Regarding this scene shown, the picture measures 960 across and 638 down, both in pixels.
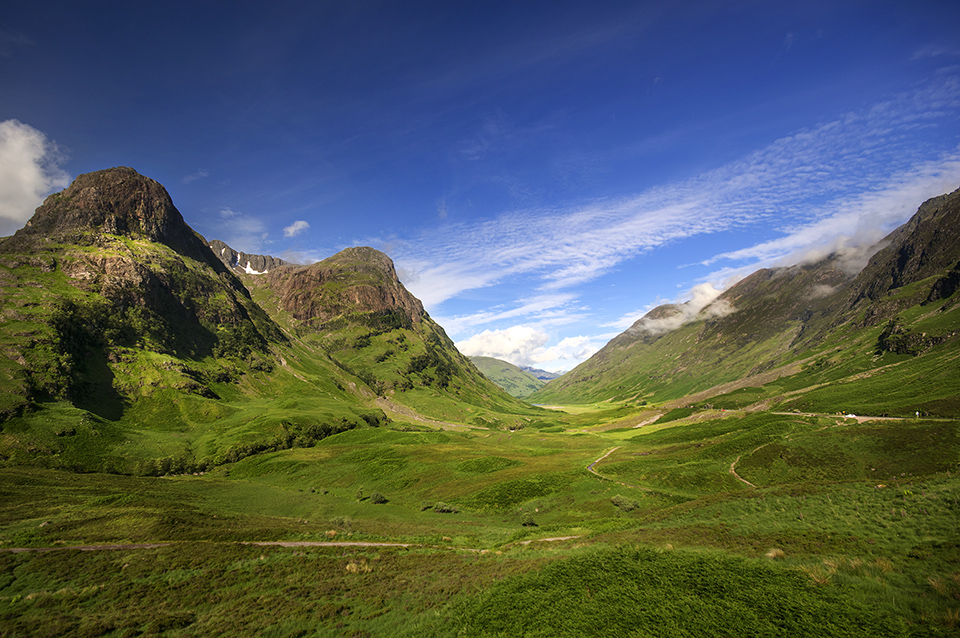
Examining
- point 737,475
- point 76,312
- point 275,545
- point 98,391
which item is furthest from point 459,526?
point 76,312

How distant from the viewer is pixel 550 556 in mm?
30031

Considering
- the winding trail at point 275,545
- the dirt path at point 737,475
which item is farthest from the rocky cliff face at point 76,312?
the dirt path at point 737,475

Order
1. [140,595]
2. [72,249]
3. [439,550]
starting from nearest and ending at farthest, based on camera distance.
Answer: [140,595], [439,550], [72,249]

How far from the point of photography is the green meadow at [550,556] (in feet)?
59.7

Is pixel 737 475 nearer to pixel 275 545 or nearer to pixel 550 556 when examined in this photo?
pixel 550 556

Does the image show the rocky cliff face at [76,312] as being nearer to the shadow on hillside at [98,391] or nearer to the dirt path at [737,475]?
the shadow on hillside at [98,391]

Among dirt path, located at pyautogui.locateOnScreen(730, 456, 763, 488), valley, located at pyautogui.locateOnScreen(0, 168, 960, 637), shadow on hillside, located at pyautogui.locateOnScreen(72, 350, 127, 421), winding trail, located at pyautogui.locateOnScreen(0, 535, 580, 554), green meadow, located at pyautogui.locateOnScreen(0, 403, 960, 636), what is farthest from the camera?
shadow on hillside, located at pyautogui.locateOnScreen(72, 350, 127, 421)

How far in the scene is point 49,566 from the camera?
100 ft

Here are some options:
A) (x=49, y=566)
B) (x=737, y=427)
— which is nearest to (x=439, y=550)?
(x=49, y=566)

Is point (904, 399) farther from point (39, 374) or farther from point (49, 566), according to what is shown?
point (39, 374)

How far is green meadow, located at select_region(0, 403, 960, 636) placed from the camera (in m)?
18.2

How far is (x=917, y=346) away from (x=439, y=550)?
813ft

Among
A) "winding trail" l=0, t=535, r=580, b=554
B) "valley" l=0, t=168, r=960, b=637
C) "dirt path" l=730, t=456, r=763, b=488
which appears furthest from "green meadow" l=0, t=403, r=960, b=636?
"winding trail" l=0, t=535, r=580, b=554

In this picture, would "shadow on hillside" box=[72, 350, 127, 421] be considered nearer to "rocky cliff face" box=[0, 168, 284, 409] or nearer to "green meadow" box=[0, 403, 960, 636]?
"rocky cliff face" box=[0, 168, 284, 409]
